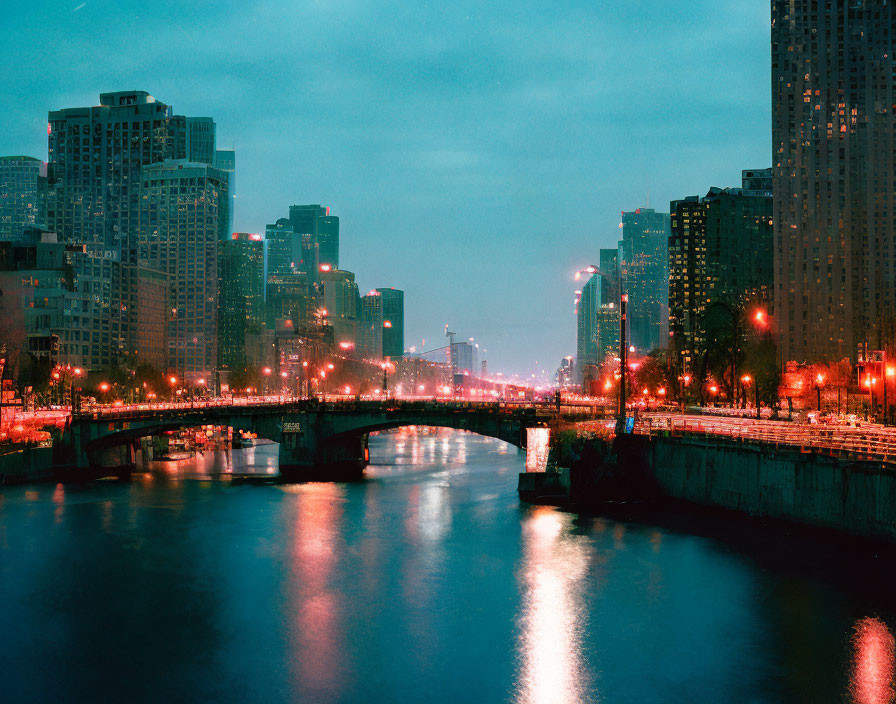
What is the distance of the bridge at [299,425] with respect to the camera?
3693 inches

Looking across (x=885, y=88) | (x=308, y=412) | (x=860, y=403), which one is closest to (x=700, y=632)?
(x=308, y=412)

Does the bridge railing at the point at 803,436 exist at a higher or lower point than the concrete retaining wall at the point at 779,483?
higher

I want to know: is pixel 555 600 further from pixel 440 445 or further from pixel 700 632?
pixel 440 445

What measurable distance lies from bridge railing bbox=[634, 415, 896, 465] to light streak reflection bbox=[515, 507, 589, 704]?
1220 centimetres

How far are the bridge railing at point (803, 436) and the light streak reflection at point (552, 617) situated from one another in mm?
12204

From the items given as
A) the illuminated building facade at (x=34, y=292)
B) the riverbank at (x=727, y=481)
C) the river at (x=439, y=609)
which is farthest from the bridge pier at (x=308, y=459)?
the illuminated building facade at (x=34, y=292)

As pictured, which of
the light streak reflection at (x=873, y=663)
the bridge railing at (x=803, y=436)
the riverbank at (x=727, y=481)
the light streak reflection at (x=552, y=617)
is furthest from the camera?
the bridge railing at (x=803, y=436)

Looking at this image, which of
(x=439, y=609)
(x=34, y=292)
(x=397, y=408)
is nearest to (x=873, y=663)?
(x=439, y=609)

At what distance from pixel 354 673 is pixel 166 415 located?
233 feet

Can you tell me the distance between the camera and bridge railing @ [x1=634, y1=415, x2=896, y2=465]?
49.0m

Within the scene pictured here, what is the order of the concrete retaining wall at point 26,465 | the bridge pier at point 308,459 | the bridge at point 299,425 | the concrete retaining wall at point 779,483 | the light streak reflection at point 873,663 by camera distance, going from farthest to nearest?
1. the bridge pier at point 308,459
2. the bridge at point 299,425
3. the concrete retaining wall at point 26,465
4. the concrete retaining wall at point 779,483
5. the light streak reflection at point 873,663

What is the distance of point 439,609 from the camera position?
144 feet

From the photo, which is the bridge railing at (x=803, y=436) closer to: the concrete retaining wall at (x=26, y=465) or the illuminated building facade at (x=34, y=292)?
the concrete retaining wall at (x=26, y=465)

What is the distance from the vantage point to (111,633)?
40344mm
